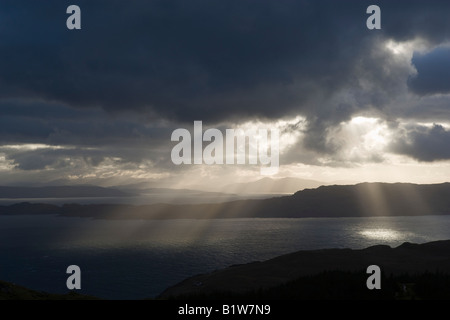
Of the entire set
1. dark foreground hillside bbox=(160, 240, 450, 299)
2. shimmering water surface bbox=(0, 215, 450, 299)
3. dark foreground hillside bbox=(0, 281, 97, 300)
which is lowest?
shimmering water surface bbox=(0, 215, 450, 299)

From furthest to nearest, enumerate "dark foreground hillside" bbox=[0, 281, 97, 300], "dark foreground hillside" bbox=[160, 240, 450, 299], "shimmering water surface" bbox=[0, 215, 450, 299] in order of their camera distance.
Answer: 1. "shimmering water surface" bbox=[0, 215, 450, 299]
2. "dark foreground hillside" bbox=[160, 240, 450, 299]
3. "dark foreground hillside" bbox=[0, 281, 97, 300]

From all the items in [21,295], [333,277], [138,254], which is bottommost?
[138,254]

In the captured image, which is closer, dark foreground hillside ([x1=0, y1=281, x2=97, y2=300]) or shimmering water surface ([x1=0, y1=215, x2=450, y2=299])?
dark foreground hillside ([x1=0, y1=281, x2=97, y2=300])

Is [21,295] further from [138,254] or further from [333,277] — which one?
[138,254]

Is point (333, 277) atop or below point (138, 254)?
atop

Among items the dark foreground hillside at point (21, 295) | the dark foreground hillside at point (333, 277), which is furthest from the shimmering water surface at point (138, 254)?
the dark foreground hillside at point (21, 295)

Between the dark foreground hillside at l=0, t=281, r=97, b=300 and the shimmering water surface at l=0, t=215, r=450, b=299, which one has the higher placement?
the dark foreground hillside at l=0, t=281, r=97, b=300

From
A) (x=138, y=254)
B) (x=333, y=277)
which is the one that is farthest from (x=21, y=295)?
(x=138, y=254)

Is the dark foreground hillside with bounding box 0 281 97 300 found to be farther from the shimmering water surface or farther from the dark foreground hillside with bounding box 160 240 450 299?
the shimmering water surface

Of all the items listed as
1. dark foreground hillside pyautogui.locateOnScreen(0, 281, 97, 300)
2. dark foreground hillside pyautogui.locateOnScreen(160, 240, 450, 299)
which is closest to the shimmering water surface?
dark foreground hillside pyautogui.locateOnScreen(160, 240, 450, 299)
